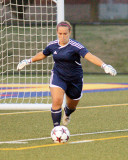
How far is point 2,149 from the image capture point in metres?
7.84

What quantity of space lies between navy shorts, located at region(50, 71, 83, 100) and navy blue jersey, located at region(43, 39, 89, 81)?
0.07 metres

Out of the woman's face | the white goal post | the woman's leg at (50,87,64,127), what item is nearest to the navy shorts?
the woman's leg at (50,87,64,127)

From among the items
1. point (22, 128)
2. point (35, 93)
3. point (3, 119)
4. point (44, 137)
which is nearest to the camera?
point (44, 137)

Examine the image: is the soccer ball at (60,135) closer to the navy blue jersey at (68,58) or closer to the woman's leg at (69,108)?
the navy blue jersey at (68,58)

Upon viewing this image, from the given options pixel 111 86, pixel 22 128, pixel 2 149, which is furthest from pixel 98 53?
pixel 2 149

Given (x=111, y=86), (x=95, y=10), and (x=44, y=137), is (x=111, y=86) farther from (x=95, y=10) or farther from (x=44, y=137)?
(x=95, y=10)

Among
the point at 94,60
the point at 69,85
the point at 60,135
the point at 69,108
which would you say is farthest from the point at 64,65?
the point at 69,108

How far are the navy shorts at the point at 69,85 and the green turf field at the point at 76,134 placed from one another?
0.63m

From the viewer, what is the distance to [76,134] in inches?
355

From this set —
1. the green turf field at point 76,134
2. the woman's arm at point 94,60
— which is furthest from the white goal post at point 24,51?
the woman's arm at point 94,60

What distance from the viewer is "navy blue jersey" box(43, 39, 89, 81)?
849 cm

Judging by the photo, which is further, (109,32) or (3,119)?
(109,32)

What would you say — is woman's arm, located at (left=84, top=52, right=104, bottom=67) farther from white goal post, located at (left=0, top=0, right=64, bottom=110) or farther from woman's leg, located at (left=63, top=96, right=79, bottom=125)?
white goal post, located at (left=0, top=0, right=64, bottom=110)

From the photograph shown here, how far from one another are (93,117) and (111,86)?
625 cm
